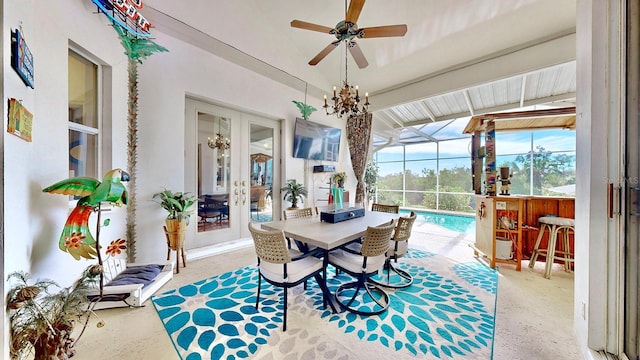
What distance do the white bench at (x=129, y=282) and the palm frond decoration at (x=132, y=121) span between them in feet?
1.26

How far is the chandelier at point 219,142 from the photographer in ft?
12.6

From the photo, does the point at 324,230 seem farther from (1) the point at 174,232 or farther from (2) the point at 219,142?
(2) the point at 219,142

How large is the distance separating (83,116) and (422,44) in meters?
4.87

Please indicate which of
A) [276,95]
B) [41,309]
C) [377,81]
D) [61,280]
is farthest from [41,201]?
[377,81]

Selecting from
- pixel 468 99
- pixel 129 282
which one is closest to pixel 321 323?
pixel 129 282

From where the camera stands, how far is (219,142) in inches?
155

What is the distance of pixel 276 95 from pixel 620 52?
14.2 ft

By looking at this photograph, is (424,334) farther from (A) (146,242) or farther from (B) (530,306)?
(A) (146,242)

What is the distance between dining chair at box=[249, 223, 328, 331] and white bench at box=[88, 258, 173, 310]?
1163 millimetres

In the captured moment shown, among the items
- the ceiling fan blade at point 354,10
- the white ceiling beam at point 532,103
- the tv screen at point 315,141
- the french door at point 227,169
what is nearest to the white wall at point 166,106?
the french door at point 227,169

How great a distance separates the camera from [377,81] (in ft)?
16.4

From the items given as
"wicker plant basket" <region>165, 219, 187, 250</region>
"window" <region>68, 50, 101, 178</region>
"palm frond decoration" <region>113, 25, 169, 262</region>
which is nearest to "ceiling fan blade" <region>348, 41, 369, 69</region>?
"palm frond decoration" <region>113, 25, 169, 262</region>

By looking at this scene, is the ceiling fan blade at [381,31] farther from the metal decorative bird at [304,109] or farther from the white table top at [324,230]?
the metal decorative bird at [304,109]

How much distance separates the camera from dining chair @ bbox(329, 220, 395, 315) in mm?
1892
